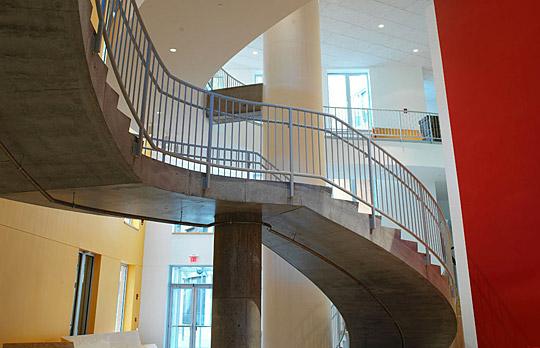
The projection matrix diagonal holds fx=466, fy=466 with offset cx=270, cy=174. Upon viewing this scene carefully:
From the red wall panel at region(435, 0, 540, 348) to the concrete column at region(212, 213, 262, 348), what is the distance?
3387 mm

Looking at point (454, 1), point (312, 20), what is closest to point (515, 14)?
point (454, 1)

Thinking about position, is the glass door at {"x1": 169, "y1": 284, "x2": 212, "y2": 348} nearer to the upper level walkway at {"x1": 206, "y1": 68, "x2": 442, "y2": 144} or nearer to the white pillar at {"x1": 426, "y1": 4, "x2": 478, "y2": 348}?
the upper level walkway at {"x1": 206, "y1": 68, "x2": 442, "y2": 144}

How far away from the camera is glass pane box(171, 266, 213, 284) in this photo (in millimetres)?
16812

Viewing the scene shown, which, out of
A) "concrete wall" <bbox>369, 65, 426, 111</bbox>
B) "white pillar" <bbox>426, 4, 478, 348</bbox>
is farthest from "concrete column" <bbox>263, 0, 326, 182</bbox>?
"concrete wall" <bbox>369, 65, 426, 111</bbox>

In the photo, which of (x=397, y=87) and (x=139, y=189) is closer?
(x=139, y=189)

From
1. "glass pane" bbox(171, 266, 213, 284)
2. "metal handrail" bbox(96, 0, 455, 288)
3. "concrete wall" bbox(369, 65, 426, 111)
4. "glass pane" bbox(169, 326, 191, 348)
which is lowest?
"glass pane" bbox(169, 326, 191, 348)

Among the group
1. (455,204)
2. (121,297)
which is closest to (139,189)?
(455,204)

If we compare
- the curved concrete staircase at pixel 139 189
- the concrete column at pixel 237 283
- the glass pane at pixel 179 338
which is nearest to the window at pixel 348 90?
the glass pane at pixel 179 338

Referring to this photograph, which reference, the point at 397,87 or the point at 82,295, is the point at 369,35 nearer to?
the point at 397,87

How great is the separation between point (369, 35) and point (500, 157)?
10463mm

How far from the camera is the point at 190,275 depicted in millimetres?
16875

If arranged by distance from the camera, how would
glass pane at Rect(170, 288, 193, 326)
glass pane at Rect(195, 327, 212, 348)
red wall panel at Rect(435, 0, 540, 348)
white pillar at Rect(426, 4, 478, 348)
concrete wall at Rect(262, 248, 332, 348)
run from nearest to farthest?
red wall panel at Rect(435, 0, 540, 348) < white pillar at Rect(426, 4, 478, 348) < concrete wall at Rect(262, 248, 332, 348) < glass pane at Rect(195, 327, 212, 348) < glass pane at Rect(170, 288, 193, 326)

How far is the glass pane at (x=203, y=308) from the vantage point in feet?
54.2

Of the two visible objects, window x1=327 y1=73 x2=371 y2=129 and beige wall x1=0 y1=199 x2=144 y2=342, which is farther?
window x1=327 y1=73 x2=371 y2=129
